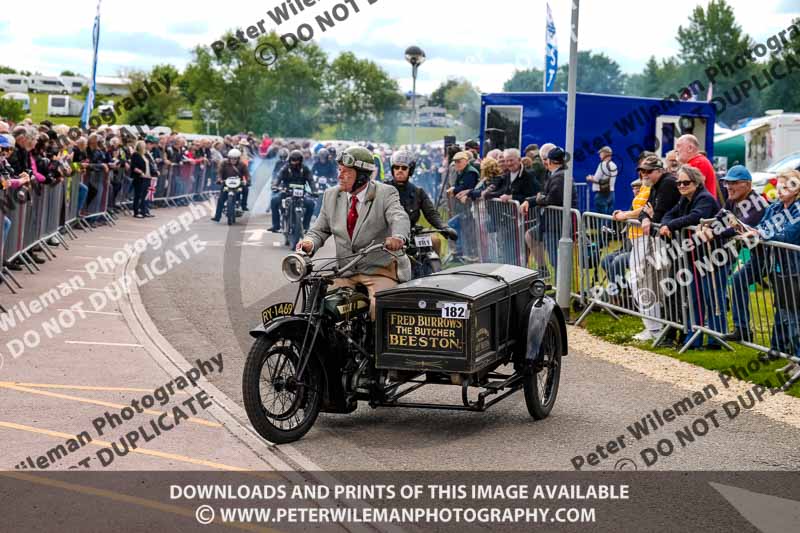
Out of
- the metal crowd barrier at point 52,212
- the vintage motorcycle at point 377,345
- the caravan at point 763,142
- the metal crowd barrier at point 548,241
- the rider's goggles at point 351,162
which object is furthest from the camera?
the caravan at point 763,142

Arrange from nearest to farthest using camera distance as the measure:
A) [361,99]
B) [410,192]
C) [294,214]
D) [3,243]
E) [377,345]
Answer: [377,345]
[410,192]
[3,243]
[294,214]
[361,99]

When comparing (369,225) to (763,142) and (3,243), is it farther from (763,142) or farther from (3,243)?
(763,142)

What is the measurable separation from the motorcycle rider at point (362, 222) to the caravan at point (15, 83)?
113 m

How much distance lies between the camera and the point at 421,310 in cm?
759

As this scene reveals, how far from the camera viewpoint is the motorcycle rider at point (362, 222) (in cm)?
822

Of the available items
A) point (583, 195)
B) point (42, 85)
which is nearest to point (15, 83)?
point (42, 85)

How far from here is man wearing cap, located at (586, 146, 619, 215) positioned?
18.8 m

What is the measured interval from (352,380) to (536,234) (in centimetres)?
699

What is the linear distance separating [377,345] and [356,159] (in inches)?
56.9

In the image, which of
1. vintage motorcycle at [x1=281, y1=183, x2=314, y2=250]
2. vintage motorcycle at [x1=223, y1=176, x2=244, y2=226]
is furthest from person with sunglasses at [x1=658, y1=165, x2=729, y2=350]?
vintage motorcycle at [x1=223, y1=176, x2=244, y2=226]

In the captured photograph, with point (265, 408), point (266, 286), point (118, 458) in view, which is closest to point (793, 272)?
point (265, 408)

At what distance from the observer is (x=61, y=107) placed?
9025 cm

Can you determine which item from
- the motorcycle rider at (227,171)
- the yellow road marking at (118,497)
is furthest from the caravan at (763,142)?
the yellow road marking at (118,497)

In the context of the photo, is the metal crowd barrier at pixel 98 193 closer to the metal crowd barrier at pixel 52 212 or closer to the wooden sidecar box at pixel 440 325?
the metal crowd barrier at pixel 52 212
